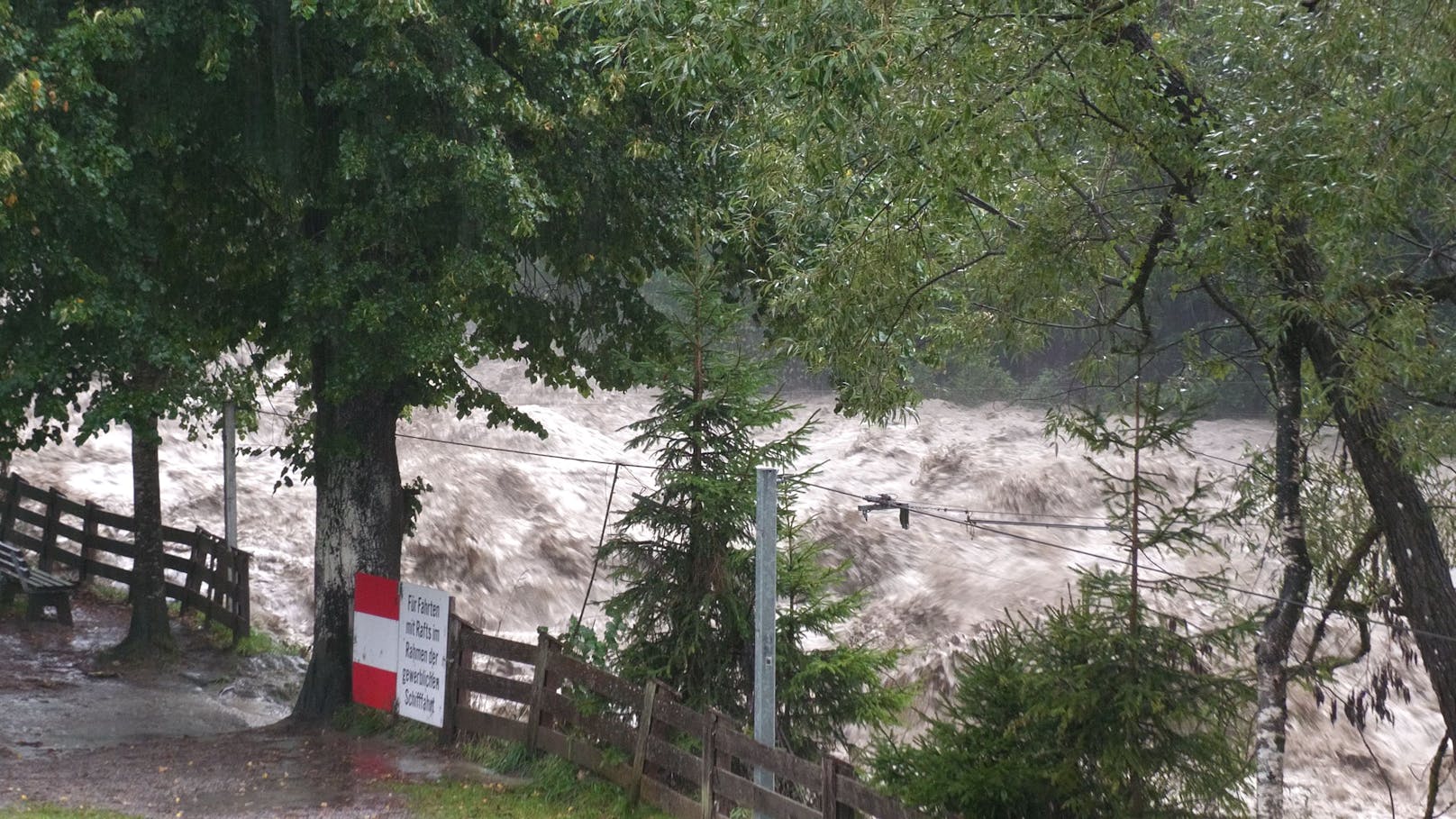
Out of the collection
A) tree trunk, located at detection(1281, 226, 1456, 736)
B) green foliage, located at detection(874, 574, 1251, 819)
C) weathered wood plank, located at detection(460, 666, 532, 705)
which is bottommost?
weathered wood plank, located at detection(460, 666, 532, 705)

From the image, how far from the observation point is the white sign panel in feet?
37.1

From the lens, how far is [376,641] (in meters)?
11.9

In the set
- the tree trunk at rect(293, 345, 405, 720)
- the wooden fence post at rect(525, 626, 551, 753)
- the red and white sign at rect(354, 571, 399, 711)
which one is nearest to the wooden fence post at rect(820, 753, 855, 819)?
the wooden fence post at rect(525, 626, 551, 753)

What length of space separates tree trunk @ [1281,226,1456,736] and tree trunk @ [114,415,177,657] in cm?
1213

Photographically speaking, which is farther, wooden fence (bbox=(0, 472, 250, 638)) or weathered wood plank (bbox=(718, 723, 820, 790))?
wooden fence (bbox=(0, 472, 250, 638))

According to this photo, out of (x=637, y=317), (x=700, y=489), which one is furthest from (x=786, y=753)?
(x=637, y=317)

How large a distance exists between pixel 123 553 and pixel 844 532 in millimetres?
13734

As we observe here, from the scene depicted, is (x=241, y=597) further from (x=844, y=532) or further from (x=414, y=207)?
(x=844, y=532)

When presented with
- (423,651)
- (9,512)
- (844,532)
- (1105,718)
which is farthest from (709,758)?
(844,532)

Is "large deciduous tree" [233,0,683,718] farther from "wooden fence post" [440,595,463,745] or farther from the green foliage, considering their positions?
the green foliage

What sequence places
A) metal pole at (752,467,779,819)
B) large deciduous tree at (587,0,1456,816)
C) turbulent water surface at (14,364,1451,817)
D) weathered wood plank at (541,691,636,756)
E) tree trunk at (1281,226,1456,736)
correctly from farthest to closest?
1. turbulent water surface at (14,364,1451,817)
2. weathered wood plank at (541,691,636,756)
3. metal pole at (752,467,779,819)
4. tree trunk at (1281,226,1456,736)
5. large deciduous tree at (587,0,1456,816)

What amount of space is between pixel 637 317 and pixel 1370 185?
777 cm

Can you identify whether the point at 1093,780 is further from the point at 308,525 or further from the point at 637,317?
the point at 308,525

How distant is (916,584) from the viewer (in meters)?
24.2
